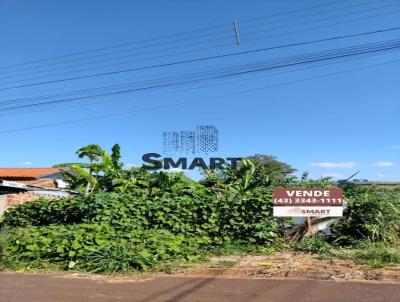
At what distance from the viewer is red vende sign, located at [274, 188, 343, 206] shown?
11.8 m

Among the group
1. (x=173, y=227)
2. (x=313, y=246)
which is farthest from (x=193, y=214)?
(x=313, y=246)

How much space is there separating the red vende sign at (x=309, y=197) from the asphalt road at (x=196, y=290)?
3.75 meters

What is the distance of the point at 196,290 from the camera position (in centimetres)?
788

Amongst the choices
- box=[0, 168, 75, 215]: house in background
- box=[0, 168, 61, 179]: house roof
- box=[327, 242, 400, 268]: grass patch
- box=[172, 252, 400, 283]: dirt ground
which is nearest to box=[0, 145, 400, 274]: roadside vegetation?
box=[327, 242, 400, 268]: grass patch

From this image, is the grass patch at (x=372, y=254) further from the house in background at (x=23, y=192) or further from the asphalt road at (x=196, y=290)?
the house in background at (x=23, y=192)

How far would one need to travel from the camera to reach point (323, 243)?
37.6 feet

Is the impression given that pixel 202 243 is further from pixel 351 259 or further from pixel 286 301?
pixel 286 301

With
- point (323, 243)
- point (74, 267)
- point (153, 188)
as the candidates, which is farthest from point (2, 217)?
point (323, 243)

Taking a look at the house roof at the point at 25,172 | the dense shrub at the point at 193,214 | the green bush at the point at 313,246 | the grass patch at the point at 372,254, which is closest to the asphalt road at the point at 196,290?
the grass patch at the point at 372,254

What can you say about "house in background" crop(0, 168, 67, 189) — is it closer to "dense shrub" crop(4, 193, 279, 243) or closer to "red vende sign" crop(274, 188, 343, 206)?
"dense shrub" crop(4, 193, 279, 243)

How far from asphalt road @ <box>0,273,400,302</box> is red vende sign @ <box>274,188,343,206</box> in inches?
148

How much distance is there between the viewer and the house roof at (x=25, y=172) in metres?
32.5

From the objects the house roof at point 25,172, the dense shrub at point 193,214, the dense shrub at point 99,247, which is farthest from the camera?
the house roof at point 25,172

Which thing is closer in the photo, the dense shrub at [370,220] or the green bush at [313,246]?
the green bush at [313,246]
